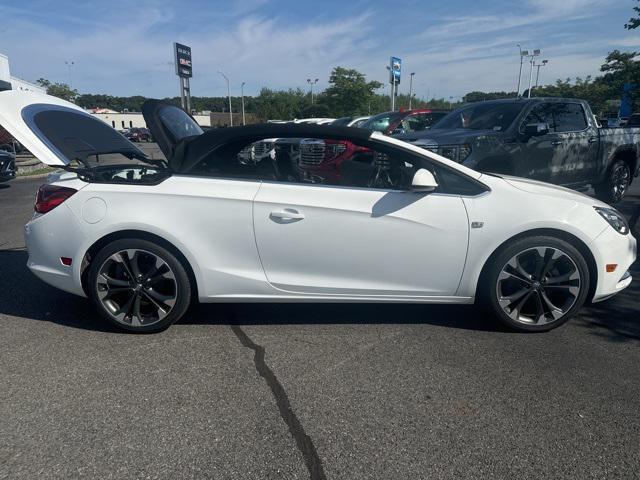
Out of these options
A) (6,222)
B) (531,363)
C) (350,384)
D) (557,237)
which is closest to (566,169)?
(557,237)

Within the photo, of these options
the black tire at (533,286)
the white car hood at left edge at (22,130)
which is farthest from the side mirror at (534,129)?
the white car hood at left edge at (22,130)

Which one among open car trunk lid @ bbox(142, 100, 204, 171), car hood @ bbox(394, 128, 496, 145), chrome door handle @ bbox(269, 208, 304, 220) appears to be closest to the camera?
chrome door handle @ bbox(269, 208, 304, 220)

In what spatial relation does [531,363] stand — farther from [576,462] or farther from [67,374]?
[67,374]

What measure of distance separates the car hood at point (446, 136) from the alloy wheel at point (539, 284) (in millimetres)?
3381

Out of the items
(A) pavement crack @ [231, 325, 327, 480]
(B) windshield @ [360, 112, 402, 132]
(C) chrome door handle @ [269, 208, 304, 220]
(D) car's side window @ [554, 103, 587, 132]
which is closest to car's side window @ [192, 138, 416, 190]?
(C) chrome door handle @ [269, 208, 304, 220]

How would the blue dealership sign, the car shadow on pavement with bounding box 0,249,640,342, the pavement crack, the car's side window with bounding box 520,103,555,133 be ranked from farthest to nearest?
the blue dealership sign
the car's side window with bounding box 520,103,555,133
the car shadow on pavement with bounding box 0,249,640,342
the pavement crack

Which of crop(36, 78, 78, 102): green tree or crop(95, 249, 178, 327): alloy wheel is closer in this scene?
crop(95, 249, 178, 327): alloy wheel

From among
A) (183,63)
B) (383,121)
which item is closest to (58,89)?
(183,63)

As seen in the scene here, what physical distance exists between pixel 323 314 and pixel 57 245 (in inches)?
84.0

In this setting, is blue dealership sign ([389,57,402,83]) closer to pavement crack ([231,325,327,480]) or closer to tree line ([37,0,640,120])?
tree line ([37,0,640,120])

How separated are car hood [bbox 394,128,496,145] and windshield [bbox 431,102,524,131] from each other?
0.29 metres

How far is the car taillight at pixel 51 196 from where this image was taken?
3.61m

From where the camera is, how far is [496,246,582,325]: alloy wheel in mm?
3598

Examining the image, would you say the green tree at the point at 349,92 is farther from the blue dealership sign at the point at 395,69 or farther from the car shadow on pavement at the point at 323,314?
the car shadow on pavement at the point at 323,314
